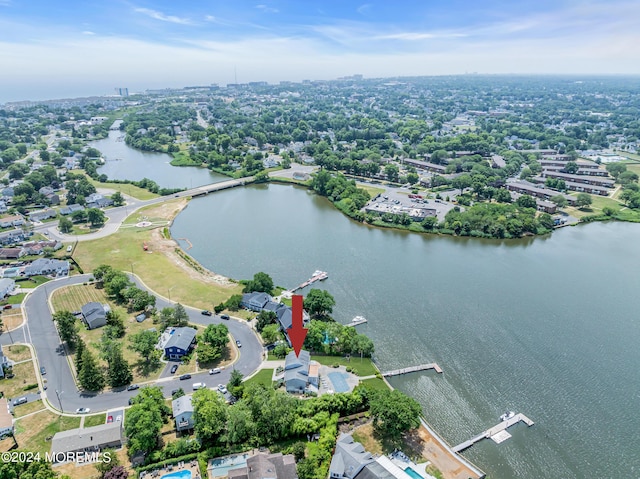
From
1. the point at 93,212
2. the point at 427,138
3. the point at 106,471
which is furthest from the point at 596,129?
the point at 106,471

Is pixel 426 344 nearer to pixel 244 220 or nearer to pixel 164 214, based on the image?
pixel 244 220

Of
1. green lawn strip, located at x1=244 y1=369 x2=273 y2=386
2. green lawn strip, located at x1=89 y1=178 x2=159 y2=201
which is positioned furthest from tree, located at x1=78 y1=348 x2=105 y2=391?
green lawn strip, located at x1=89 y1=178 x2=159 y2=201

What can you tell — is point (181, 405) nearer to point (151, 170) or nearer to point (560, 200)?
point (560, 200)

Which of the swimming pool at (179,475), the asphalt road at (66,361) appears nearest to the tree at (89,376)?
the asphalt road at (66,361)

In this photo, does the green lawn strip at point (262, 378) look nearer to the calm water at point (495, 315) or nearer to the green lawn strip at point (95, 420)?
the green lawn strip at point (95, 420)

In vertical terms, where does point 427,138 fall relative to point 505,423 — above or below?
above

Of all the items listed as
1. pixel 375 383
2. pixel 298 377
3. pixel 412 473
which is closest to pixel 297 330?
pixel 298 377
